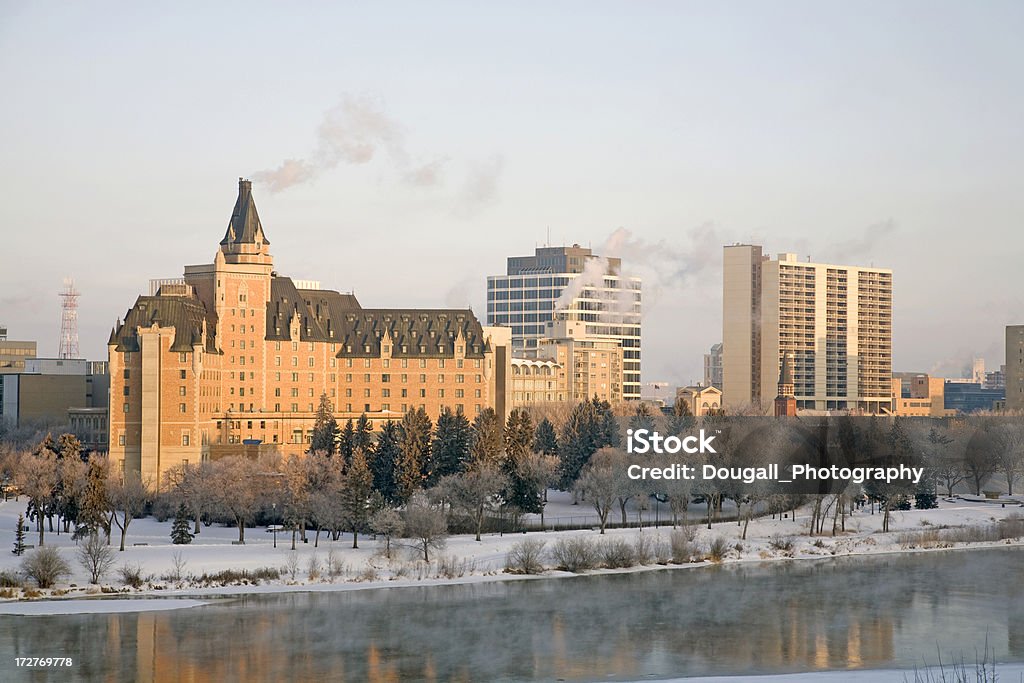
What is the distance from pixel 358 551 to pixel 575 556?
15.4 meters

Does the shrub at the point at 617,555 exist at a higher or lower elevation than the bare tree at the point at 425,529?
lower

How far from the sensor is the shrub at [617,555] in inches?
3967

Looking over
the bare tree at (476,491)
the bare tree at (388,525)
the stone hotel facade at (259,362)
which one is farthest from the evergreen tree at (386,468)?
the stone hotel facade at (259,362)

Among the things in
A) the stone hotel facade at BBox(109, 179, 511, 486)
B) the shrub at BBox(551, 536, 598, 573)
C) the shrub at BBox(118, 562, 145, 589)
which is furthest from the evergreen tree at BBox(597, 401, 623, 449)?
the shrub at BBox(118, 562, 145, 589)

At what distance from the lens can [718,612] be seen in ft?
273

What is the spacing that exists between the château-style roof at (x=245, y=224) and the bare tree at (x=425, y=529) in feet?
244

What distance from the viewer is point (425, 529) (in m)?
98.7

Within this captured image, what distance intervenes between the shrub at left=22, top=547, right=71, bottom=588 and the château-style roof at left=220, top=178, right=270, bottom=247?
8265 cm

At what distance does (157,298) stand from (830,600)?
307 feet

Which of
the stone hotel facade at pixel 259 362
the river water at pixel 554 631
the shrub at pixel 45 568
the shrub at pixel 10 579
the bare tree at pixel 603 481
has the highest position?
the stone hotel facade at pixel 259 362

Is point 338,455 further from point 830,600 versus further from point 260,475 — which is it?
point 830,600

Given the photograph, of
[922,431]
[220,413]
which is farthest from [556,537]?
[922,431]

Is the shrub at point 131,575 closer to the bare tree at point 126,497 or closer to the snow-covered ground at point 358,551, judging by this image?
the snow-covered ground at point 358,551

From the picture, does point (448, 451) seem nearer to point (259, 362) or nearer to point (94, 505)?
point (94, 505)
